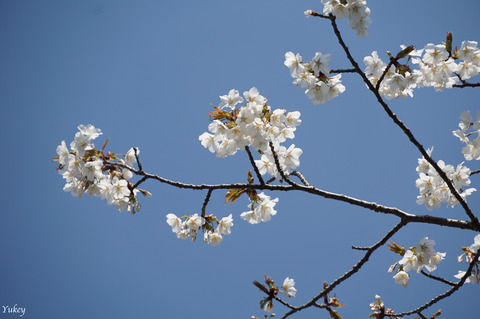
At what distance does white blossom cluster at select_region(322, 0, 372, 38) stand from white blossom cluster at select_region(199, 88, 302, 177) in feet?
2.39

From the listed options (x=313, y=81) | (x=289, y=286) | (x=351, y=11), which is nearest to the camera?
(x=351, y=11)

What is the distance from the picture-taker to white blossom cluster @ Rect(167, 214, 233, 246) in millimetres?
3082

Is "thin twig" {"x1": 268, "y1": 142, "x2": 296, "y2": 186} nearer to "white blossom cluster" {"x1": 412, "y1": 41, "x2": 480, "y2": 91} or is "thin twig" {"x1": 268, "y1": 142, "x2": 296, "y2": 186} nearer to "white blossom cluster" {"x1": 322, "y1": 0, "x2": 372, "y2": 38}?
"white blossom cluster" {"x1": 322, "y1": 0, "x2": 372, "y2": 38}

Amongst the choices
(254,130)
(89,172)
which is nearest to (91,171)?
(89,172)

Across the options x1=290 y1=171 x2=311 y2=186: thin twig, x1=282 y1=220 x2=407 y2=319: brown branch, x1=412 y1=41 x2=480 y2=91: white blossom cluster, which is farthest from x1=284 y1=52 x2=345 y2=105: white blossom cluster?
x1=282 y1=220 x2=407 y2=319: brown branch

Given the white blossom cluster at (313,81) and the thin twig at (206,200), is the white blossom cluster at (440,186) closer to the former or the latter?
the white blossom cluster at (313,81)

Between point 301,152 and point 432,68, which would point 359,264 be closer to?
point 301,152

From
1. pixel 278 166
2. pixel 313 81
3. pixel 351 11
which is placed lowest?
pixel 278 166

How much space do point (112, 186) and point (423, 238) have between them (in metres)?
2.39

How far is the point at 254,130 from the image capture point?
2.48 m

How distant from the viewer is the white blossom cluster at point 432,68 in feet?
9.33

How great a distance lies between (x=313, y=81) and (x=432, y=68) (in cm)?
116

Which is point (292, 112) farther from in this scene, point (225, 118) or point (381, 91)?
point (381, 91)

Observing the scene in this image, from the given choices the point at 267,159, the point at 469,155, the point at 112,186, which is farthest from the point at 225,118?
the point at 469,155
